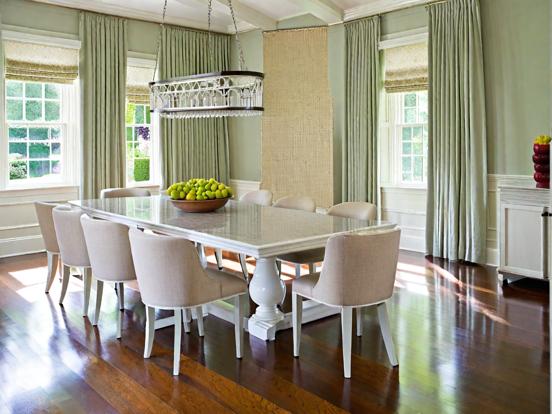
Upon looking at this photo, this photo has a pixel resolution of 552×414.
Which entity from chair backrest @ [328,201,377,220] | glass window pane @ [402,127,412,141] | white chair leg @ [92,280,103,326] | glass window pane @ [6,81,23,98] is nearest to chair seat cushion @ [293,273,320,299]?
chair backrest @ [328,201,377,220]

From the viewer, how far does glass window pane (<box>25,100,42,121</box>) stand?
261 inches

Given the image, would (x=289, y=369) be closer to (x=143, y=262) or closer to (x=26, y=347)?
(x=143, y=262)

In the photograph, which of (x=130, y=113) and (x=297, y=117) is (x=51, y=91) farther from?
(x=297, y=117)

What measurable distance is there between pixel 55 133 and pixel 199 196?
3.38m

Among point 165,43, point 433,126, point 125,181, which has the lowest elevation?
point 125,181

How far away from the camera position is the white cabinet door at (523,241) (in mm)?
4914

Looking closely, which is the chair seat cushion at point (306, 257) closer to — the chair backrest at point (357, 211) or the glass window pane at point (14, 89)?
the chair backrest at point (357, 211)

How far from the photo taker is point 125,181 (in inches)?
288

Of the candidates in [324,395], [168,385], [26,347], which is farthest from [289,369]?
[26,347]

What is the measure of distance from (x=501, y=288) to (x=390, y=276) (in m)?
2.20

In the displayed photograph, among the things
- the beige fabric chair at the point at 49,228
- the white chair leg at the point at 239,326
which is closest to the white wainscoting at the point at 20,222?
the beige fabric chair at the point at 49,228

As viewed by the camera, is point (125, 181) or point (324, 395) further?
point (125, 181)

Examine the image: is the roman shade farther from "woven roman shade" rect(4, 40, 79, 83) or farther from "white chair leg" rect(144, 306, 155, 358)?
"white chair leg" rect(144, 306, 155, 358)

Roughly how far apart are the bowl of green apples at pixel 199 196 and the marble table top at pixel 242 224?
0.06 metres
